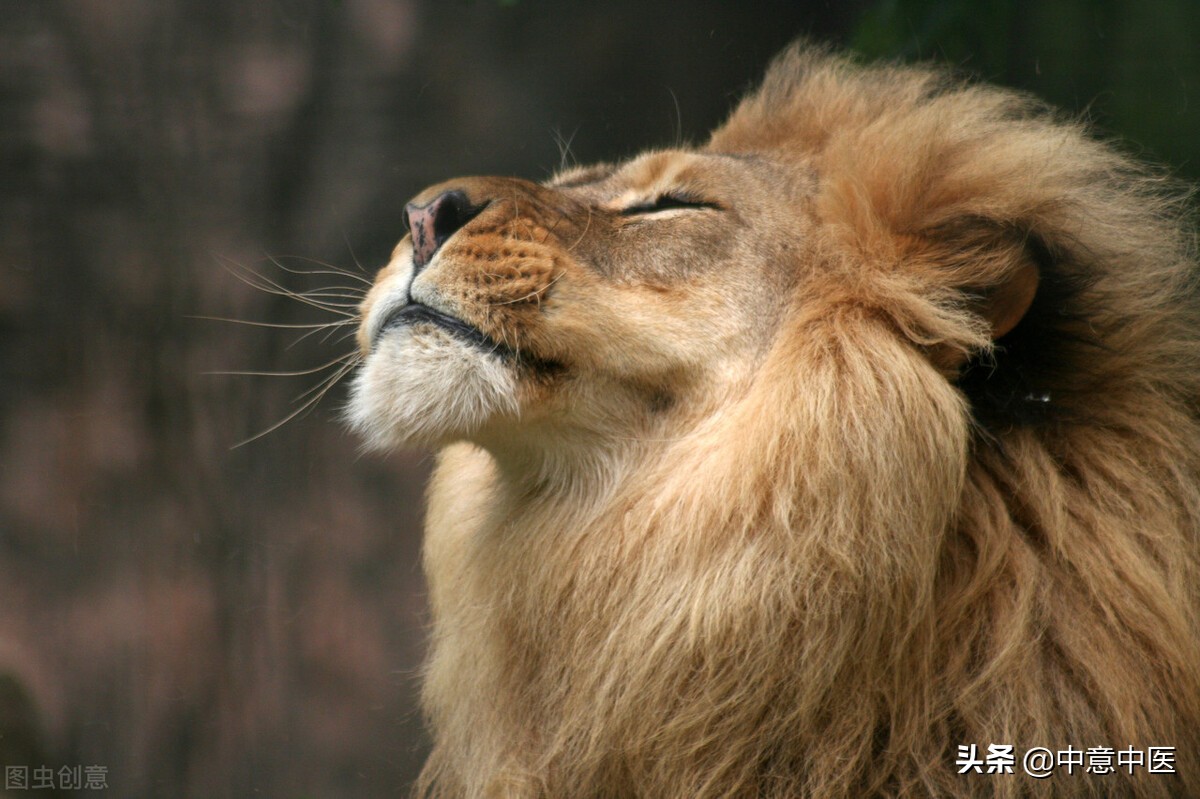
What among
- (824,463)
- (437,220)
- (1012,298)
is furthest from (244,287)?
(1012,298)

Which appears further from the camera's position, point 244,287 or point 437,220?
point 244,287

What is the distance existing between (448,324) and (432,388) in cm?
11

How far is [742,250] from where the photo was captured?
216cm

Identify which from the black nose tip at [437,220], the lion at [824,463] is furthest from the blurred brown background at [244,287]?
the black nose tip at [437,220]

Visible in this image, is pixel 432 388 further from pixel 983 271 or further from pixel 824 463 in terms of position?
pixel 983 271

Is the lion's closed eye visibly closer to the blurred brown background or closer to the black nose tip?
the black nose tip

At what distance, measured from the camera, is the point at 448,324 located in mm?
1955

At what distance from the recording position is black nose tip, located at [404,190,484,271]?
2.00m

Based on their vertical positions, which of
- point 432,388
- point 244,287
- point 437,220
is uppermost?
point 437,220

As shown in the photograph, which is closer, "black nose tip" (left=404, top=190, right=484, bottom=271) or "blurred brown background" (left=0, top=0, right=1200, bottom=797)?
"black nose tip" (left=404, top=190, right=484, bottom=271)

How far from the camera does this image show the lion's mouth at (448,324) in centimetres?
194

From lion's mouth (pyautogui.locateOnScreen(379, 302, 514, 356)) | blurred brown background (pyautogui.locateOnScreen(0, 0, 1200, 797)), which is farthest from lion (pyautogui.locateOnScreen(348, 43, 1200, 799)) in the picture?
blurred brown background (pyautogui.locateOnScreen(0, 0, 1200, 797))

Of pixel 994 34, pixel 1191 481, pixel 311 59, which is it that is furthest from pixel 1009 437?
pixel 311 59

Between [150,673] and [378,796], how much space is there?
856mm
